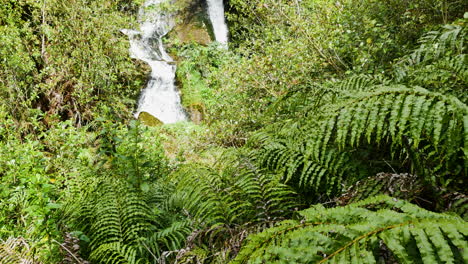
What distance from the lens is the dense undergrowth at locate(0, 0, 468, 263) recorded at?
107cm

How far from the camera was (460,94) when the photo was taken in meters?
1.76

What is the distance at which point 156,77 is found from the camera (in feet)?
38.8

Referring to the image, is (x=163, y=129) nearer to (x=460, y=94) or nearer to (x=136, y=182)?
(x=136, y=182)

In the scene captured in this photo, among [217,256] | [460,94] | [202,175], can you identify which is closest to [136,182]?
[202,175]

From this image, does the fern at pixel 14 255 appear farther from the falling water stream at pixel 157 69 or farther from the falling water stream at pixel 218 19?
the falling water stream at pixel 218 19

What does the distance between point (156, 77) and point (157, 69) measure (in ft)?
1.38

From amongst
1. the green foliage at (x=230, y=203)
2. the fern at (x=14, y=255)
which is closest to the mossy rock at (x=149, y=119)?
the fern at (x=14, y=255)

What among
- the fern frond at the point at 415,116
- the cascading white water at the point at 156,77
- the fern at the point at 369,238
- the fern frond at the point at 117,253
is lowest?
the cascading white water at the point at 156,77

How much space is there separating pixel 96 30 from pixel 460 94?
7735 mm

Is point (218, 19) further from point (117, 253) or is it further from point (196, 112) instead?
point (117, 253)

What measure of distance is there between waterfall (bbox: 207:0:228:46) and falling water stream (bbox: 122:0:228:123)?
330mm

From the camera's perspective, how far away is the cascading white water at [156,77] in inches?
440

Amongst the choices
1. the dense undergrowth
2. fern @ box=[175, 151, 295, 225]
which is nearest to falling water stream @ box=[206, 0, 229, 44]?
the dense undergrowth

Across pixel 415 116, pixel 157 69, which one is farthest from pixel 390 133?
pixel 157 69
